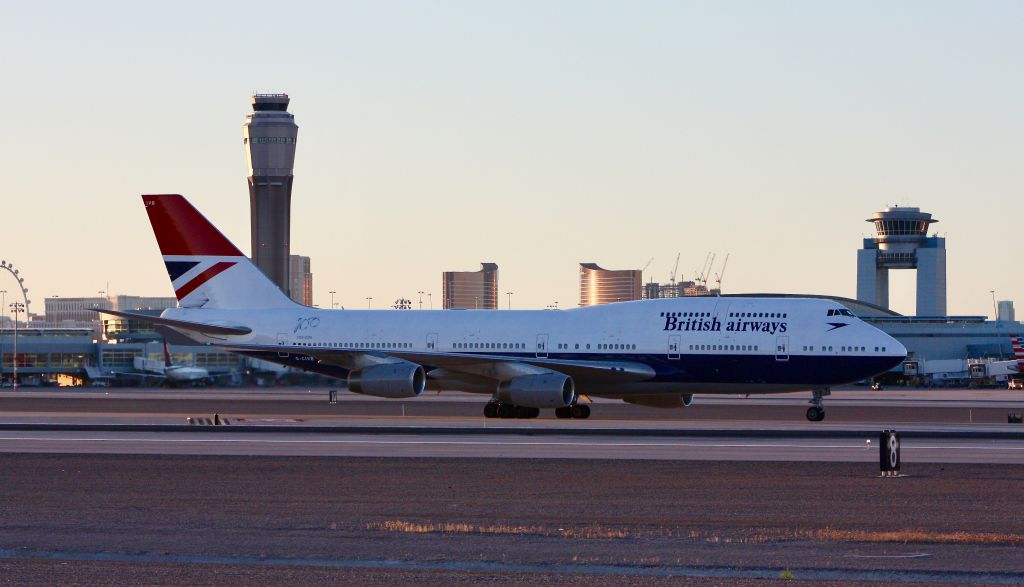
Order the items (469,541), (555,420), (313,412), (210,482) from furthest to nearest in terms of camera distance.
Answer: (313,412)
(555,420)
(210,482)
(469,541)

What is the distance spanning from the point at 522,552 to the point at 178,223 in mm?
43582

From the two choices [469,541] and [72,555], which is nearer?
[72,555]

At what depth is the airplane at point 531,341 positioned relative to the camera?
5262 centimetres

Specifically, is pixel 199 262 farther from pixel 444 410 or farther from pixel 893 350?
pixel 893 350

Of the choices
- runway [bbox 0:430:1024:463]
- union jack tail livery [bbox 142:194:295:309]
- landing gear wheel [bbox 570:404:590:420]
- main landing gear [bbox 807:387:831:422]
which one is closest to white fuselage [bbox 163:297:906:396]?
main landing gear [bbox 807:387:831:422]

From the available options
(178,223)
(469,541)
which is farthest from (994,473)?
(178,223)

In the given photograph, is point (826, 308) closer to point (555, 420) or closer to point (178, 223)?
point (555, 420)

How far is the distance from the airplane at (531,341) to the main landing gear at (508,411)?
38 mm

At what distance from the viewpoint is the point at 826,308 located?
176ft

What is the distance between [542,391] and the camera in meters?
52.3

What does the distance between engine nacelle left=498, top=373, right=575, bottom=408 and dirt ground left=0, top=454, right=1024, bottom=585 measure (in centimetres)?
1777

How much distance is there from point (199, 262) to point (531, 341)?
15.3m

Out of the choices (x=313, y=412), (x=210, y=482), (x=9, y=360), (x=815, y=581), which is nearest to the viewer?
(x=815, y=581)

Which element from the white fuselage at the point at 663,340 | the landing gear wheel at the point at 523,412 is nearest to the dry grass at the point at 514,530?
the white fuselage at the point at 663,340
